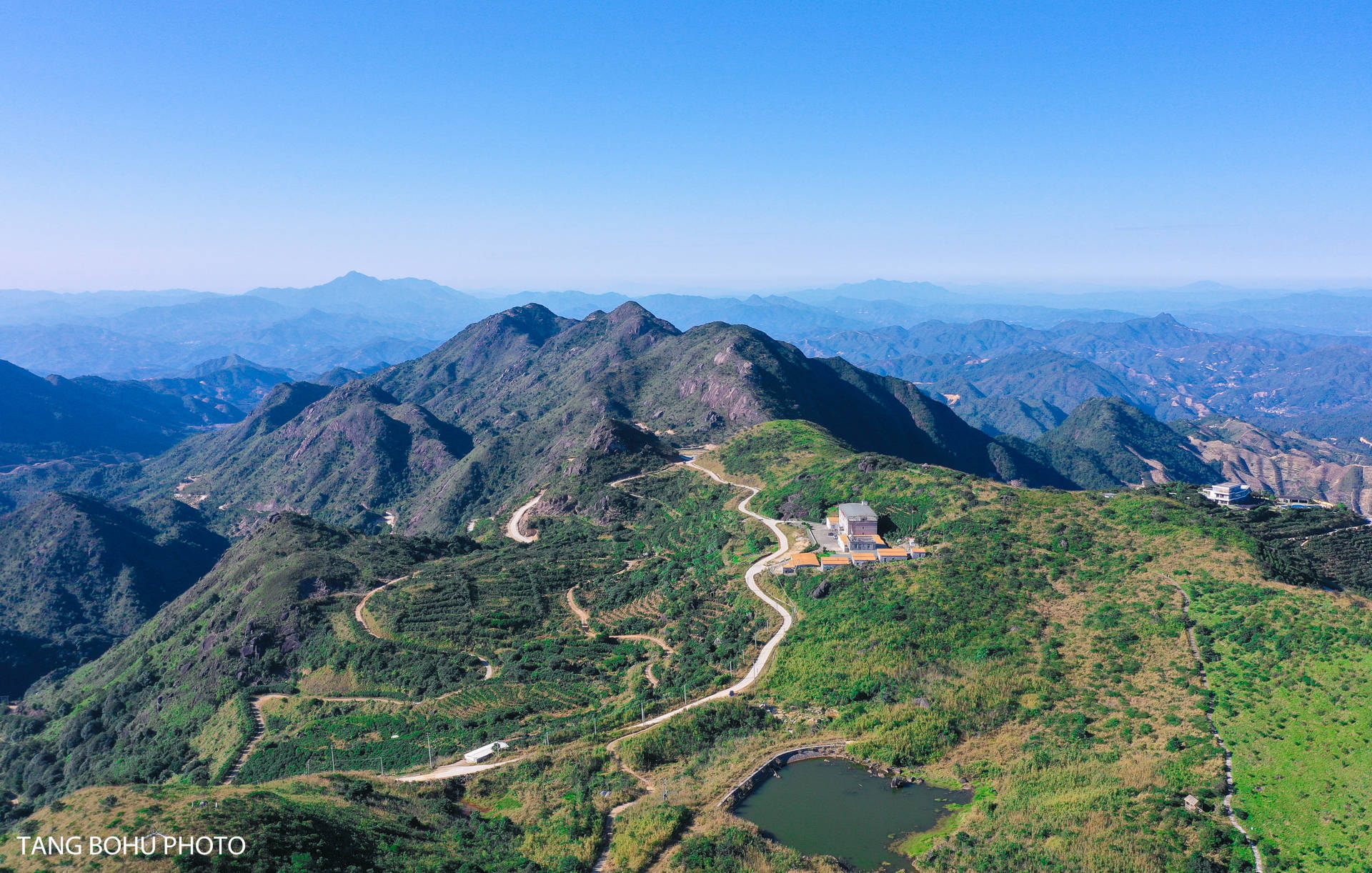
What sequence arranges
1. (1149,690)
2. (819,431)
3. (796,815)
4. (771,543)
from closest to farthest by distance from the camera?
(796,815)
(1149,690)
(771,543)
(819,431)

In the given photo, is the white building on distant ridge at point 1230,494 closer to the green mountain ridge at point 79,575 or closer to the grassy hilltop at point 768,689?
the grassy hilltop at point 768,689

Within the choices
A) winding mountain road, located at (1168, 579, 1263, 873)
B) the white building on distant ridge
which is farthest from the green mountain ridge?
the white building on distant ridge

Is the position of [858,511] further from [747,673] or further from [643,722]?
[643,722]

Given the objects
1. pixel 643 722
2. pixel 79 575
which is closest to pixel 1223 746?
pixel 643 722

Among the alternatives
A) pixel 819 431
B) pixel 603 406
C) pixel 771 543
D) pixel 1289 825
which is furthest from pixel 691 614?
pixel 603 406

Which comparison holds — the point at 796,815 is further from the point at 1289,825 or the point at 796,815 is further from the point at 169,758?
the point at 169,758

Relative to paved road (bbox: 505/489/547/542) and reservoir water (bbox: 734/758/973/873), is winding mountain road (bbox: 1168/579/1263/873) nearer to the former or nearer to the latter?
reservoir water (bbox: 734/758/973/873)
